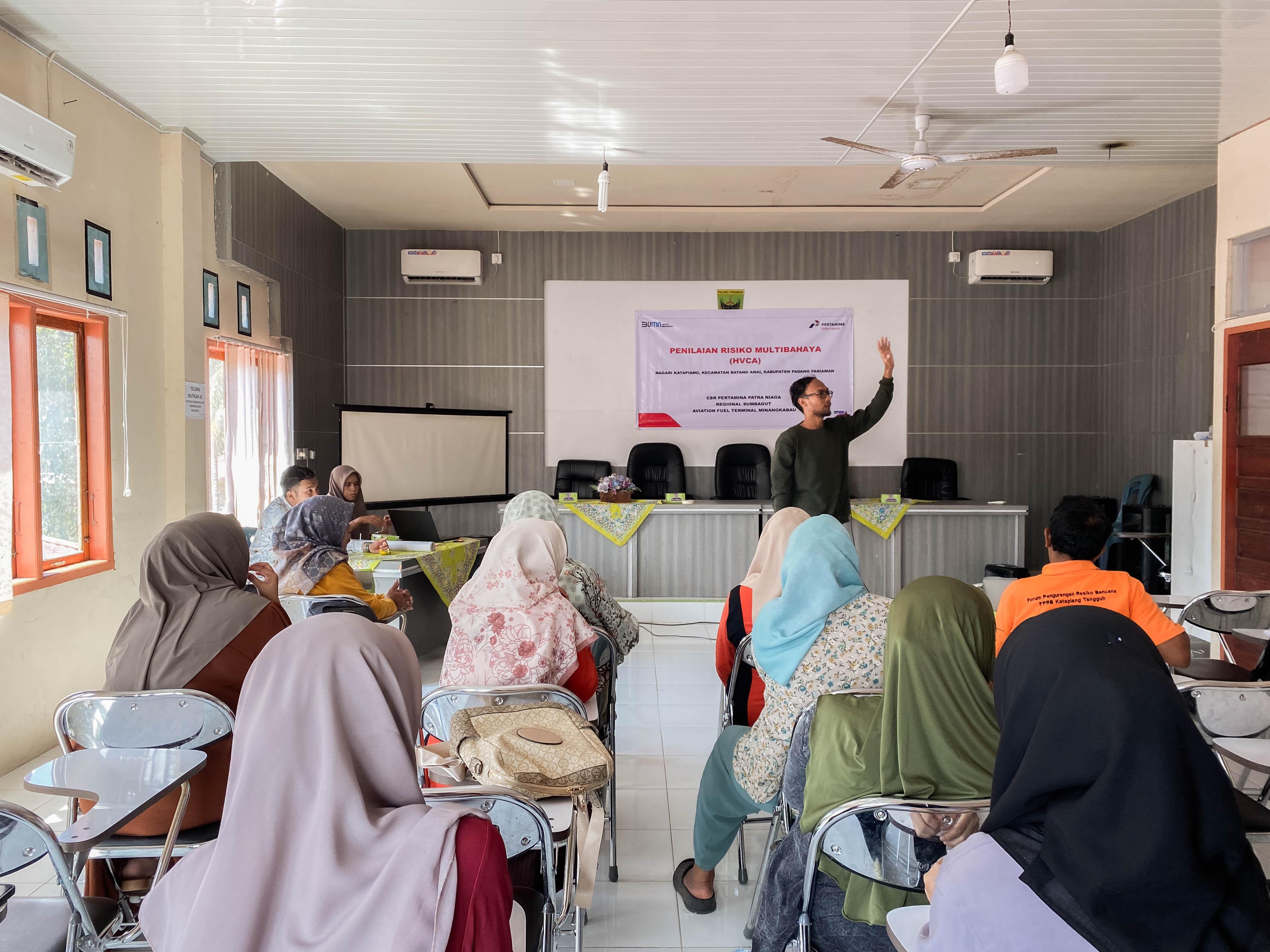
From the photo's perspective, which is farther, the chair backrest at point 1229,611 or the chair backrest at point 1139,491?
the chair backrest at point 1139,491

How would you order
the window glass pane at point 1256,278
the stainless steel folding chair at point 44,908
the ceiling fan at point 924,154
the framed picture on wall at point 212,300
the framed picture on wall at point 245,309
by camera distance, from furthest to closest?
1. the framed picture on wall at point 245,309
2. the framed picture on wall at point 212,300
3. the window glass pane at point 1256,278
4. the ceiling fan at point 924,154
5. the stainless steel folding chair at point 44,908

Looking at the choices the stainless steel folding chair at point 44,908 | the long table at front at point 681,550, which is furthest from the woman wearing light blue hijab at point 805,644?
the long table at front at point 681,550

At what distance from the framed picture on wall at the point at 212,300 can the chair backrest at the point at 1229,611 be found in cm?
514

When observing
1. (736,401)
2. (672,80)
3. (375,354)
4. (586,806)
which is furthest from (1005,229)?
(586,806)

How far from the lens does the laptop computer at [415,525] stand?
566 centimetres

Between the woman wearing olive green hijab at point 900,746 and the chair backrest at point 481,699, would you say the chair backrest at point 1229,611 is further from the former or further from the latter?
the chair backrest at point 481,699

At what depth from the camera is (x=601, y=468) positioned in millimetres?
7625

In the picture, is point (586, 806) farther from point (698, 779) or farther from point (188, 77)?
point (188, 77)

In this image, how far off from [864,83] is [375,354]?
17.5 feet

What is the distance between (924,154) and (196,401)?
420cm

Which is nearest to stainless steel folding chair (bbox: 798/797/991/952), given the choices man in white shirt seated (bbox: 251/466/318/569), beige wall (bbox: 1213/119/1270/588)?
man in white shirt seated (bbox: 251/466/318/569)

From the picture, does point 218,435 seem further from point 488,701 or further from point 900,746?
point 900,746

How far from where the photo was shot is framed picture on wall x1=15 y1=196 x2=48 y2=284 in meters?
3.43

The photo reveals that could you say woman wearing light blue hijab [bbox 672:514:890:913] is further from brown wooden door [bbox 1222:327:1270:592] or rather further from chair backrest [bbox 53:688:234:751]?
brown wooden door [bbox 1222:327:1270:592]
